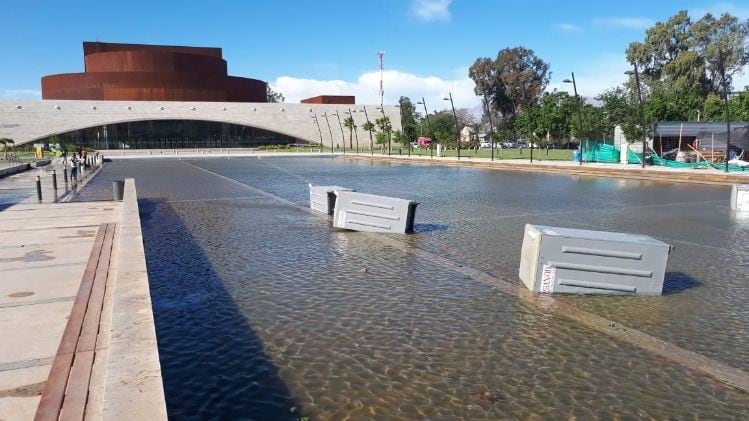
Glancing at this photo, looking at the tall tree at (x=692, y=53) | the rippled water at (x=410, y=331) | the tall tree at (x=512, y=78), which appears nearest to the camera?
the rippled water at (x=410, y=331)

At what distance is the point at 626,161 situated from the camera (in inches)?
1415

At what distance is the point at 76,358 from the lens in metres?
4.72

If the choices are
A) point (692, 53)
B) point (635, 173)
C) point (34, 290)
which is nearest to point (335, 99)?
point (692, 53)

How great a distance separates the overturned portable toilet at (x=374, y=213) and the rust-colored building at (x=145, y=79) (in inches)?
3724

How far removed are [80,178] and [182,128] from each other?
69487mm

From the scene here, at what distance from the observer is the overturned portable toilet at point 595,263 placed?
21.9ft

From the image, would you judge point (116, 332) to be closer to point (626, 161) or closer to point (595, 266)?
point (595, 266)

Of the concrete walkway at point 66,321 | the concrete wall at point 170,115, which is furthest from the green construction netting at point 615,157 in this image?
the concrete wall at point 170,115

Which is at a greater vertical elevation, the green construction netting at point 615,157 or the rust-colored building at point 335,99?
the rust-colored building at point 335,99

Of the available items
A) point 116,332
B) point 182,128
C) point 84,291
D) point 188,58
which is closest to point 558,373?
point 116,332

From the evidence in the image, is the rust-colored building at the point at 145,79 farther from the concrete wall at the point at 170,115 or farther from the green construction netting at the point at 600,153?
the green construction netting at the point at 600,153

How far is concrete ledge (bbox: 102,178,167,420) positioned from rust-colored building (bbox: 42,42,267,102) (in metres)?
99.0

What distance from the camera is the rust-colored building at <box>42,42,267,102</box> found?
96812 mm

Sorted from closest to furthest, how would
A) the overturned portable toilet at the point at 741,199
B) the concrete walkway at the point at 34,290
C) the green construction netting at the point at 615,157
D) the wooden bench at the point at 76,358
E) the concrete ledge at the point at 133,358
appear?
the concrete ledge at the point at 133,358 → the wooden bench at the point at 76,358 → the concrete walkway at the point at 34,290 → the overturned portable toilet at the point at 741,199 → the green construction netting at the point at 615,157
